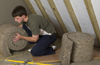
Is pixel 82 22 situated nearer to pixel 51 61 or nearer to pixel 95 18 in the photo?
pixel 95 18

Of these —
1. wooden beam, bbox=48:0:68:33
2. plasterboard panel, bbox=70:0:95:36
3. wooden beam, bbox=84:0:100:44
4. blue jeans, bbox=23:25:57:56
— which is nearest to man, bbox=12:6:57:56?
blue jeans, bbox=23:25:57:56

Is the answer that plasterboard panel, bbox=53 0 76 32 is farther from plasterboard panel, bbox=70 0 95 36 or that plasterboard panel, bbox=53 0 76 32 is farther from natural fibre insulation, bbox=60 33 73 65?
natural fibre insulation, bbox=60 33 73 65

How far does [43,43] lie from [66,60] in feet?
1.94

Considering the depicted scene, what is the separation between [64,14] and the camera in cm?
262

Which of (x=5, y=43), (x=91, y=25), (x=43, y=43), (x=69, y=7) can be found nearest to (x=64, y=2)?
(x=69, y=7)

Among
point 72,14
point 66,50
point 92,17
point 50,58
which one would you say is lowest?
point 50,58

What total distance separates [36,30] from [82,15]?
93 centimetres

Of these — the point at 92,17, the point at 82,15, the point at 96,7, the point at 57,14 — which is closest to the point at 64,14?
the point at 57,14

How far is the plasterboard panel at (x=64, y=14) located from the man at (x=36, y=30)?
0.43 metres

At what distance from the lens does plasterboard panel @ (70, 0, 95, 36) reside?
216 centimetres

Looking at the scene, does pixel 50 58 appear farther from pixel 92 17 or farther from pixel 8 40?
pixel 92 17

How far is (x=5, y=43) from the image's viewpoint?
227cm

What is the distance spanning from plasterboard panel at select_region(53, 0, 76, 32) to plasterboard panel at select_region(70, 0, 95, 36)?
0.77 ft

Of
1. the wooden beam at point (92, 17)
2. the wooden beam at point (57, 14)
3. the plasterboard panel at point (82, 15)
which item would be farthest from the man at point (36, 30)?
the wooden beam at point (92, 17)
